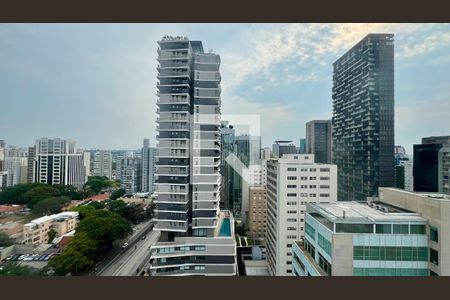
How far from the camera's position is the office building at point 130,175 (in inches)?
438

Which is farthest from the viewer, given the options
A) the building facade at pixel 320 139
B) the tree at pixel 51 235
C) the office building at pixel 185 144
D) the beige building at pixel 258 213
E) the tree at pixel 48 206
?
the beige building at pixel 258 213

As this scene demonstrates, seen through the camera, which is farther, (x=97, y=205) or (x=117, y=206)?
(x=117, y=206)

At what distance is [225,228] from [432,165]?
6275mm

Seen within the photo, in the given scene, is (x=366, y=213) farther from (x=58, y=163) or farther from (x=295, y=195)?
(x=58, y=163)

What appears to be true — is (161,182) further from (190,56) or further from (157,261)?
(190,56)

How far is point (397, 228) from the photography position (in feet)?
7.25

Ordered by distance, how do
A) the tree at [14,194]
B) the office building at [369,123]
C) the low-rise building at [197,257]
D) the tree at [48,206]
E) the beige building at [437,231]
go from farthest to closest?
the office building at [369,123], the tree at [14,194], the tree at [48,206], the low-rise building at [197,257], the beige building at [437,231]

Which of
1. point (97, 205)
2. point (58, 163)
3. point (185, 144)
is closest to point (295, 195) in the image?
point (185, 144)

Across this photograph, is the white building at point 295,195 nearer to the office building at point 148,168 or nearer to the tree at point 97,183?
the office building at point 148,168

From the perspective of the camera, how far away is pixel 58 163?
29.2ft

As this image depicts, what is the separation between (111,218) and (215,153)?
3.95 meters

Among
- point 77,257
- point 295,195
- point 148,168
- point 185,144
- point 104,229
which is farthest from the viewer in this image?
point 148,168

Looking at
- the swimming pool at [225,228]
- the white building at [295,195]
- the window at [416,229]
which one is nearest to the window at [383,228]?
the window at [416,229]

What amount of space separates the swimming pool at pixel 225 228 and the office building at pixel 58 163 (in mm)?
5513
